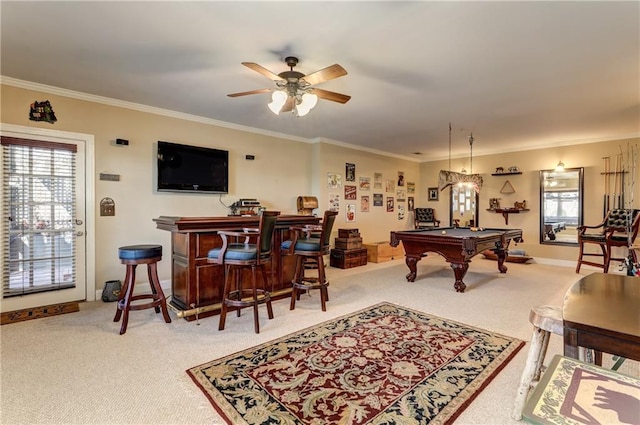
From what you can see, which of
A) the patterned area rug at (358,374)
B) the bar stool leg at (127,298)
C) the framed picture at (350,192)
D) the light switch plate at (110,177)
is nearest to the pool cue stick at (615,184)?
Result: the framed picture at (350,192)

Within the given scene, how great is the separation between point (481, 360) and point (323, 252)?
5.99ft

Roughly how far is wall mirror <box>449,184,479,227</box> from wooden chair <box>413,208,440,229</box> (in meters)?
0.44

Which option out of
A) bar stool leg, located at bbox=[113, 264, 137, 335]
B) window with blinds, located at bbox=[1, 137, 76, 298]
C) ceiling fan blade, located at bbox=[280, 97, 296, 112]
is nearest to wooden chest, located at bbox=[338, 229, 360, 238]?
ceiling fan blade, located at bbox=[280, 97, 296, 112]

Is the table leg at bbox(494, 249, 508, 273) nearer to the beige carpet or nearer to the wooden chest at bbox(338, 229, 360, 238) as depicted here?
the beige carpet

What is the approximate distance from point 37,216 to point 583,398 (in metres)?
4.99

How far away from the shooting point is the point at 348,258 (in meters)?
6.12

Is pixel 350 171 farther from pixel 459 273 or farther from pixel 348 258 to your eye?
pixel 459 273

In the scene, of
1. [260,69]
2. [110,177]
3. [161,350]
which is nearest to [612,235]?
[260,69]

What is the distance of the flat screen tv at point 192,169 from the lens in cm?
449

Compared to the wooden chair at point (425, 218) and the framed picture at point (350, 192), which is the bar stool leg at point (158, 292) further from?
the wooden chair at point (425, 218)

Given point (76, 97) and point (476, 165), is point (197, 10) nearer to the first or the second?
point (76, 97)

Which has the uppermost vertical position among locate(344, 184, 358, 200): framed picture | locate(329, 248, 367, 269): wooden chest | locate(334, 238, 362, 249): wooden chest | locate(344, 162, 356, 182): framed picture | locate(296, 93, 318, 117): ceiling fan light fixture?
locate(296, 93, 318, 117): ceiling fan light fixture

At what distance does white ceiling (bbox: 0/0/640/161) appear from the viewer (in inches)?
89.4

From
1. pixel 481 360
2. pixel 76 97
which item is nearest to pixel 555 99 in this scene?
pixel 481 360
